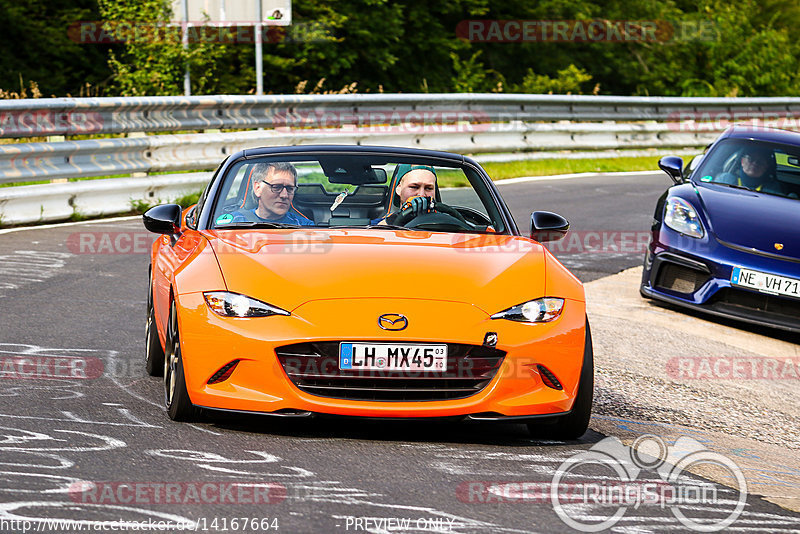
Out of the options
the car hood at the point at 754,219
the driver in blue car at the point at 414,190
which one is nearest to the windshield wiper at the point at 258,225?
the driver in blue car at the point at 414,190

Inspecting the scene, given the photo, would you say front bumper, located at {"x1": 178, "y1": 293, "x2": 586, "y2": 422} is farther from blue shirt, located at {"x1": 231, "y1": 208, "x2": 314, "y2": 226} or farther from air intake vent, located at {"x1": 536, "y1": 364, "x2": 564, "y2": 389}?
blue shirt, located at {"x1": 231, "y1": 208, "x2": 314, "y2": 226}

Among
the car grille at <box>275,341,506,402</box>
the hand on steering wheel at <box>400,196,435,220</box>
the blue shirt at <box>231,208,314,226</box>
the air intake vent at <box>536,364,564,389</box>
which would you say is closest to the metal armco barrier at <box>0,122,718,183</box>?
the blue shirt at <box>231,208,314,226</box>

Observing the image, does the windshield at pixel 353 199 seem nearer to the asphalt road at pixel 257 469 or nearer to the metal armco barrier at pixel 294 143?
the asphalt road at pixel 257 469

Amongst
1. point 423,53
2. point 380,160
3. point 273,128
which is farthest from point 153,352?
point 423,53

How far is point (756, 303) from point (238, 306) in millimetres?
5100

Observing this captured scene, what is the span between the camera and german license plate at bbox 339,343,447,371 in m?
5.11

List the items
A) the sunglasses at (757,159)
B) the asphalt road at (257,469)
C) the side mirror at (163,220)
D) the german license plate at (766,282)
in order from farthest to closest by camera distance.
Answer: the sunglasses at (757,159) → the german license plate at (766,282) → the side mirror at (163,220) → the asphalt road at (257,469)

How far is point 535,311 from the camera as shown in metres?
5.38

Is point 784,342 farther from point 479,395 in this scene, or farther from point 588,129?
point 588,129

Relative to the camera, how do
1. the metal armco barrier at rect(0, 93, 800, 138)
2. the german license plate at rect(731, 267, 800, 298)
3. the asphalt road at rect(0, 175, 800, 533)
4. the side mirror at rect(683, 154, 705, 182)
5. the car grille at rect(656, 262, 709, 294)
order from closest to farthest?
the asphalt road at rect(0, 175, 800, 533) → the german license plate at rect(731, 267, 800, 298) → the car grille at rect(656, 262, 709, 294) → the side mirror at rect(683, 154, 705, 182) → the metal armco barrier at rect(0, 93, 800, 138)

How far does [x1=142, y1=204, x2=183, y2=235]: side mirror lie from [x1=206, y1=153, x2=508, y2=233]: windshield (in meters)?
0.25

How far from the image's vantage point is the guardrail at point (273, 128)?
41.3ft

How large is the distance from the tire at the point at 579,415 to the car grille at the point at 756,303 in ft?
13.2

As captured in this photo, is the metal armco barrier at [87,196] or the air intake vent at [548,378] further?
the metal armco barrier at [87,196]
